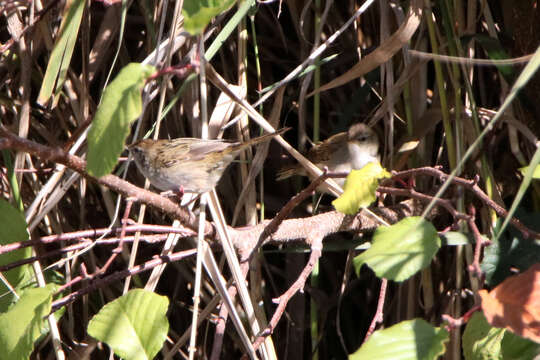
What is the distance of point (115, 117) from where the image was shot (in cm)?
110

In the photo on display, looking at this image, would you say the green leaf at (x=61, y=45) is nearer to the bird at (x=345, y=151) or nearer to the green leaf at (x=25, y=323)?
the green leaf at (x=25, y=323)

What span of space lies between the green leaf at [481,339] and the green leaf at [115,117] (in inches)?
32.7

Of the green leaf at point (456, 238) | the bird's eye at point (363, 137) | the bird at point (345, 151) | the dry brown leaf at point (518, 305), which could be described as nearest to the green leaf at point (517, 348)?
the dry brown leaf at point (518, 305)

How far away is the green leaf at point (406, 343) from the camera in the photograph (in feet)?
3.87

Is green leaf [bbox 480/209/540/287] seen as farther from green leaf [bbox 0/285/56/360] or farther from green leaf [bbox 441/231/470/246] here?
green leaf [bbox 0/285/56/360]

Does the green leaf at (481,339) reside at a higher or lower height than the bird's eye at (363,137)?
lower

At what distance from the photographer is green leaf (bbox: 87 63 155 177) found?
1071 millimetres

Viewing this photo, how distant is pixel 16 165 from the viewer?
2182 mm

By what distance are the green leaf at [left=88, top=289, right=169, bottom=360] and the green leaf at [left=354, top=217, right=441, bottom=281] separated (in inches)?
16.8

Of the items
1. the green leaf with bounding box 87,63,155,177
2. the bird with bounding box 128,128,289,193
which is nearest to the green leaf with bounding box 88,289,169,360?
the green leaf with bounding box 87,63,155,177

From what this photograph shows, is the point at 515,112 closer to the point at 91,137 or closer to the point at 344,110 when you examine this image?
the point at 344,110

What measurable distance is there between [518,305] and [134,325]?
2.47 feet

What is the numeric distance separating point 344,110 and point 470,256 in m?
0.78

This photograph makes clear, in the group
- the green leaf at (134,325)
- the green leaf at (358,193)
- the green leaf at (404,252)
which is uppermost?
the green leaf at (358,193)
